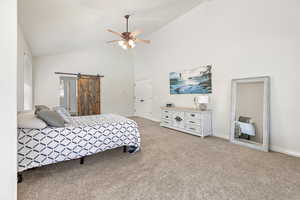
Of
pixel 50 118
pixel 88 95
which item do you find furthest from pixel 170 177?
pixel 88 95

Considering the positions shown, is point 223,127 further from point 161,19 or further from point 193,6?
point 161,19

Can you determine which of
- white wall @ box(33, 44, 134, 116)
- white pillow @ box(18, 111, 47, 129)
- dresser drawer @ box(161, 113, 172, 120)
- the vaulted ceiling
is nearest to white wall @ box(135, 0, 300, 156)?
dresser drawer @ box(161, 113, 172, 120)

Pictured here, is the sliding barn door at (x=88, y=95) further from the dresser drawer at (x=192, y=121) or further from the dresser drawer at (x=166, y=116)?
the dresser drawer at (x=192, y=121)

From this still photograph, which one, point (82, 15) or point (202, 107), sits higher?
point (82, 15)

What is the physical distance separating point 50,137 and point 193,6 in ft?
15.3

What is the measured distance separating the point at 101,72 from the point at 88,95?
3.85 feet

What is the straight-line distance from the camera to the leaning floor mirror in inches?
109

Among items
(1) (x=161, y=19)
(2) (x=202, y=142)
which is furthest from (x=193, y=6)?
(2) (x=202, y=142)

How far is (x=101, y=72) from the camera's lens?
638 centimetres

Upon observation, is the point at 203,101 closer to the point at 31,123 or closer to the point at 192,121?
the point at 192,121

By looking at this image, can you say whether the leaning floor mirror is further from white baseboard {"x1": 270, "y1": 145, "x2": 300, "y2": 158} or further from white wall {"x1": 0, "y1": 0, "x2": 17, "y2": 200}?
white wall {"x1": 0, "y1": 0, "x2": 17, "y2": 200}

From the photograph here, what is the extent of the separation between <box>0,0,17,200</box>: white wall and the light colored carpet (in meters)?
0.56

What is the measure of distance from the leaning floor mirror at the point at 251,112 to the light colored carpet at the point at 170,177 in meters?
0.33

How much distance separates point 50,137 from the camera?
1.94 metres
